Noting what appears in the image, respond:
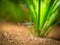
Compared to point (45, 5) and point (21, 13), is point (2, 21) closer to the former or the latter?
point (21, 13)

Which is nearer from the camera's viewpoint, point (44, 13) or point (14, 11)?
point (44, 13)

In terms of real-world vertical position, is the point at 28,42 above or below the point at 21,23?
above

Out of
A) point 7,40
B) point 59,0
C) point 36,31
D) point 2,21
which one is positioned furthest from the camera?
point 2,21

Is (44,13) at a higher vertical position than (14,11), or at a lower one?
higher

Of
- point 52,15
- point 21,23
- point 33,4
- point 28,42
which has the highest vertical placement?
point 33,4

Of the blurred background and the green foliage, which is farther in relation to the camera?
the blurred background

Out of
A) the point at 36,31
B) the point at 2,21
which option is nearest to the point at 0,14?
the point at 2,21

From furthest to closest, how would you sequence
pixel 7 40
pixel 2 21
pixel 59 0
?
pixel 2 21 < pixel 59 0 < pixel 7 40

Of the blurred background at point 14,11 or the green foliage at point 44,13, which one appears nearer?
the green foliage at point 44,13
